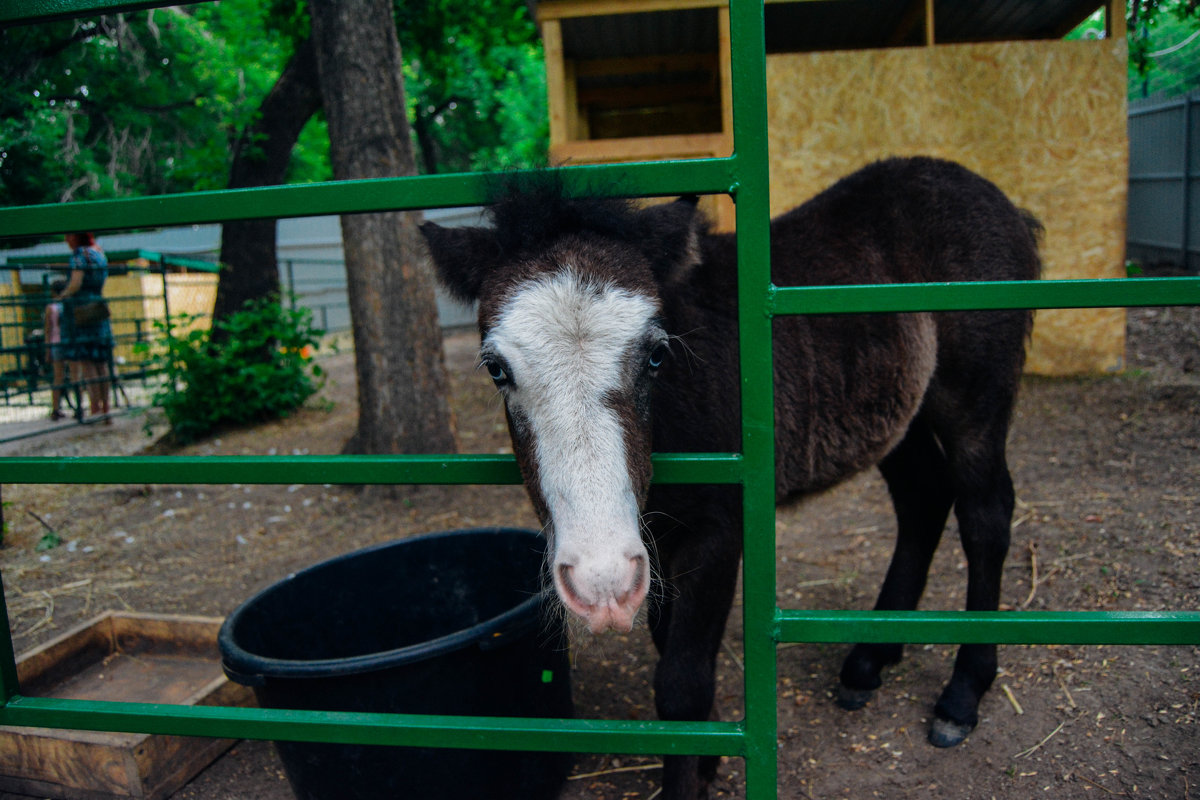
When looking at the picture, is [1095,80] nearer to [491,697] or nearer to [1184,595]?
[1184,595]

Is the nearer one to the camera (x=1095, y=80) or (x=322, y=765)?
(x=322, y=765)

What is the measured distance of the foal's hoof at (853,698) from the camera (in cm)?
303

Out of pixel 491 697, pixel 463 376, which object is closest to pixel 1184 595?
pixel 491 697

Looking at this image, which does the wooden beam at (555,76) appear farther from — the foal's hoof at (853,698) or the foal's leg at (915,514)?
the foal's hoof at (853,698)

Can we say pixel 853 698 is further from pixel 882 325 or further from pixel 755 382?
pixel 755 382

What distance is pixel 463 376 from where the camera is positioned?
32.2 ft

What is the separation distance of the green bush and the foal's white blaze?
6464 mm

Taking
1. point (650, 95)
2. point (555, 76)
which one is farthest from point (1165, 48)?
point (555, 76)

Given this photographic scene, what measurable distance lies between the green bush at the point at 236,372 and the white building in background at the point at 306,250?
8675mm

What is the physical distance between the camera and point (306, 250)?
2130 cm

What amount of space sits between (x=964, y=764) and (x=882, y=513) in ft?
8.03

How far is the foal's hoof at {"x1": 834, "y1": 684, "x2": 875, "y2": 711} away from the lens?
3.03 metres

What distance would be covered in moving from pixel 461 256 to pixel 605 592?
1173 mm

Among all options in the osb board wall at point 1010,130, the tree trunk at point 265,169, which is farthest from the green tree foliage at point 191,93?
the osb board wall at point 1010,130
